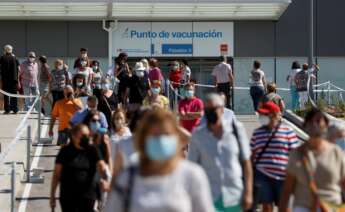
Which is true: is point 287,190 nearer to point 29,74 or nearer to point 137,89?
point 137,89

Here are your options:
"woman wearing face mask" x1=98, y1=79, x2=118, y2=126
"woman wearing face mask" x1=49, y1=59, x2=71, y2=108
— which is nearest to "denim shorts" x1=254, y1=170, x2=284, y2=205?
"woman wearing face mask" x1=98, y1=79, x2=118, y2=126

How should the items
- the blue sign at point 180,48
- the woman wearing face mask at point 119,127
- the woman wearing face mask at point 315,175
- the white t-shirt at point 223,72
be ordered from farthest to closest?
the blue sign at point 180,48
the white t-shirt at point 223,72
the woman wearing face mask at point 119,127
the woman wearing face mask at point 315,175

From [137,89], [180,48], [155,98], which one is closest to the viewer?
[155,98]

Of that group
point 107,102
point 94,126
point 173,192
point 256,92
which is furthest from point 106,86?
point 173,192

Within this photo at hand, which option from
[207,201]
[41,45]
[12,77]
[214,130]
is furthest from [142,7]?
[207,201]

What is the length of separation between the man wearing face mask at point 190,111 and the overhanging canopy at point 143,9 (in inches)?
746

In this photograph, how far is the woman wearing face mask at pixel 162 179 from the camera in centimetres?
511

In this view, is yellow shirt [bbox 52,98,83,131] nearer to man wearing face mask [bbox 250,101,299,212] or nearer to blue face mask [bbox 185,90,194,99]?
blue face mask [bbox 185,90,194,99]

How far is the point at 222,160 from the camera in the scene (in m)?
7.74

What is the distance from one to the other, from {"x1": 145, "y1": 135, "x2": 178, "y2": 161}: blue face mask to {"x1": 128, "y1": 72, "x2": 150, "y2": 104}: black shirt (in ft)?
44.4

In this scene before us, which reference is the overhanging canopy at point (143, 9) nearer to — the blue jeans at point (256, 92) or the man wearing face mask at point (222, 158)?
the blue jeans at point (256, 92)

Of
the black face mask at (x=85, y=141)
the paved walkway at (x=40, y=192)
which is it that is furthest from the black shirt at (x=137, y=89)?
the black face mask at (x=85, y=141)

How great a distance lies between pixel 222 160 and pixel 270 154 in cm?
213

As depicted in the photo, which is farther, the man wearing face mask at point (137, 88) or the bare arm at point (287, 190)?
the man wearing face mask at point (137, 88)
